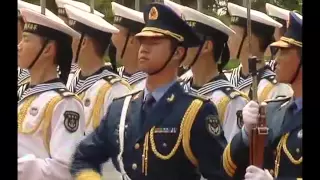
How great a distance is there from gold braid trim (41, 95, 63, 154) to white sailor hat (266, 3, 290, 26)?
897mm

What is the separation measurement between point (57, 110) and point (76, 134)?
0.12 m

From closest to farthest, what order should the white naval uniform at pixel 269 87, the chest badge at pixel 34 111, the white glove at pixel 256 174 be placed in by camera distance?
the white glove at pixel 256 174 → the white naval uniform at pixel 269 87 → the chest badge at pixel 34 111

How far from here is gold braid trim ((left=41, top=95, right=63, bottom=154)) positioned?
10.4 ft

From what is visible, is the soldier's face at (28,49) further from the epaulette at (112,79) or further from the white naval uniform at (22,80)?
the epaulette at (112,79)

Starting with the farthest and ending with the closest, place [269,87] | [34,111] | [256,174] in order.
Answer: [34,111]
[269,87]
[256,174]

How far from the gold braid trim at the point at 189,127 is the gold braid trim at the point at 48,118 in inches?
20.4

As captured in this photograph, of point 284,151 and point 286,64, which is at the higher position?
point 286,64

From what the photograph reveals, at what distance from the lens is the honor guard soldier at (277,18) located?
10.2 feet

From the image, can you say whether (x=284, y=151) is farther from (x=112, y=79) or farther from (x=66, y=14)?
(x=66, y=14)

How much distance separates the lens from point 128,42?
10.5 feet

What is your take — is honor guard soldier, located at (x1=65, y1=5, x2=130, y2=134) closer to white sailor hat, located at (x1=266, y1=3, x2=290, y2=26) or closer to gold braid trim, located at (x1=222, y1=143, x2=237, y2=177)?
gold braid trim, located at (x1=222, y1=143, x2=237, y2=177)

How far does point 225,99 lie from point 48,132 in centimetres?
71

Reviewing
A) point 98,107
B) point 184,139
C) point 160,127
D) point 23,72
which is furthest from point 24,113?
point 184,139

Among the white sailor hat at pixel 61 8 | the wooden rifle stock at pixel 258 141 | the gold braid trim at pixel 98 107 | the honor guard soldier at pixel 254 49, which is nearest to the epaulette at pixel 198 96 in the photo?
the honor guard soldier at pixel 254 49
